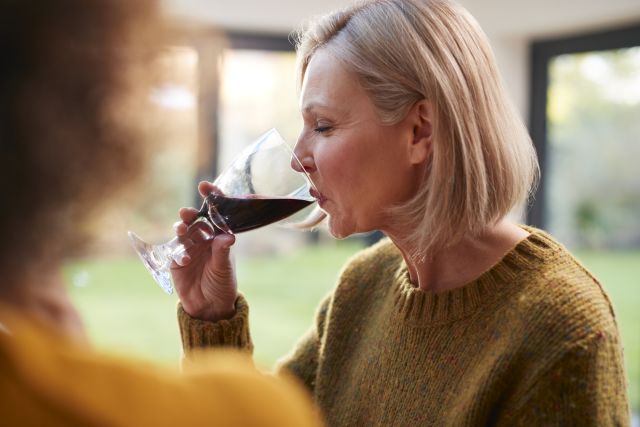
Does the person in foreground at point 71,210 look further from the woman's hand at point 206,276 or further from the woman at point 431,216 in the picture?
the woman's hand at point 206,276

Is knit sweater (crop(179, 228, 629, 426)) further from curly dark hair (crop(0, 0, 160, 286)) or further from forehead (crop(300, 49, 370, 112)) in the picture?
→ curly dark hair (crop(0, 0, 160, 286))

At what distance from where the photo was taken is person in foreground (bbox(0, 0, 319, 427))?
0.57 metres

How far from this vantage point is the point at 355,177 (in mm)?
1431

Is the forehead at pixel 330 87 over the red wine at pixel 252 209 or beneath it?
over

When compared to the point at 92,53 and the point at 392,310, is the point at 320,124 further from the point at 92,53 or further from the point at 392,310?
the point at 92,53

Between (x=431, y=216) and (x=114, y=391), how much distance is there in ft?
2.91

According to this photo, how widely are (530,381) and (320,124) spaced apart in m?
0.63

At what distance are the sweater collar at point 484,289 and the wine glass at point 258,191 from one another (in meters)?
0.31

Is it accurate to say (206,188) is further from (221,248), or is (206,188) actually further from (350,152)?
(350,152)

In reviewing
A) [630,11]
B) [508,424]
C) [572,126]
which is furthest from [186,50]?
[572,126]

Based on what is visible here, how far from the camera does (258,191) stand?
56.2 inches

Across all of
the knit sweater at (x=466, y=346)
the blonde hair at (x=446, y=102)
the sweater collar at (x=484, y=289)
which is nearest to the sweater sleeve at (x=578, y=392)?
the knit sweater at (x=466, y=346)

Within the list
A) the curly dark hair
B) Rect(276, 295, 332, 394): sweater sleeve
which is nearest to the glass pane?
Rect(276, 295, 332, 394): sweater sleeve

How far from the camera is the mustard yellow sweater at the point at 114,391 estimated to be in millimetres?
559
